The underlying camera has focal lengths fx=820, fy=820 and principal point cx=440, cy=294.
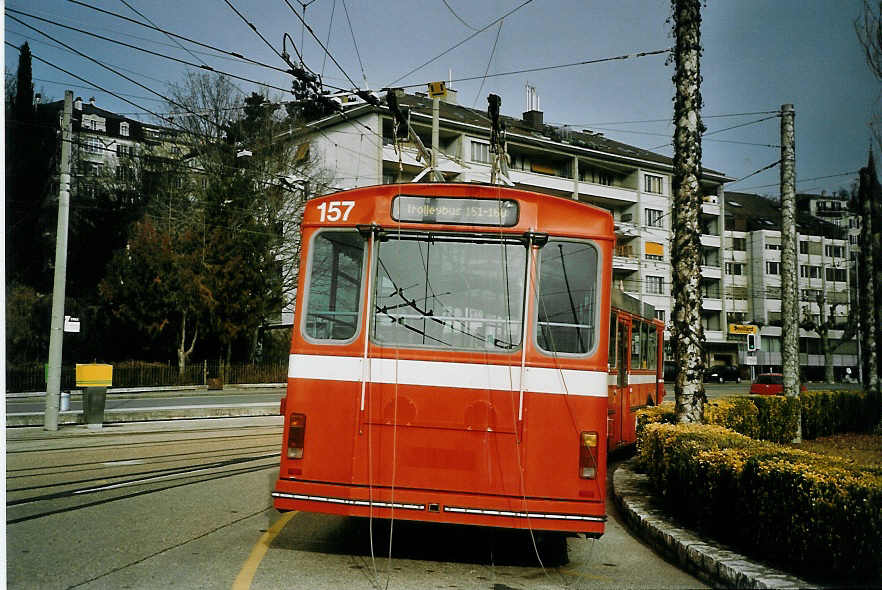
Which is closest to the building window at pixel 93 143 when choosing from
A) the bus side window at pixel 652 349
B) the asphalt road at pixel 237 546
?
the asphalt road at pixel 237 546

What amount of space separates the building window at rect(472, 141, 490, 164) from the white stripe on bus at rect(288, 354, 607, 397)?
141ft

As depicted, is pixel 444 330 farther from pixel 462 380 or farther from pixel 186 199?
pixel 186 199

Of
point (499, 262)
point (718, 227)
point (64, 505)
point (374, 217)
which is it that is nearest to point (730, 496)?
point (499, 262)

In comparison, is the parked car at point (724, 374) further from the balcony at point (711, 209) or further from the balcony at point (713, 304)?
the balcony at point (711, 209)

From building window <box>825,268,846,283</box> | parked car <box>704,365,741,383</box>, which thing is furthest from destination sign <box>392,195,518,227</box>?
parked car <box>704,365,741,383</box>

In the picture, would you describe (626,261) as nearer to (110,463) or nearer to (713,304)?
(713,304)

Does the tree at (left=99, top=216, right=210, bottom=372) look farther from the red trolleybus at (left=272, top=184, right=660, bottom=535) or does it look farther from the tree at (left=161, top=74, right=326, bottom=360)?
the red trolleybus at (left=272, top=184, right=660, bottom=535)

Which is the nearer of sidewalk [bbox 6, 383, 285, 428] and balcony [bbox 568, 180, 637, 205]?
sidewalk [bbox 6, 383, 285, 428]

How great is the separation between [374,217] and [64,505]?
5123mm

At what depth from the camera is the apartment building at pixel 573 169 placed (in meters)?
43.0

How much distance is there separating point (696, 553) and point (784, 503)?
0.84 meters

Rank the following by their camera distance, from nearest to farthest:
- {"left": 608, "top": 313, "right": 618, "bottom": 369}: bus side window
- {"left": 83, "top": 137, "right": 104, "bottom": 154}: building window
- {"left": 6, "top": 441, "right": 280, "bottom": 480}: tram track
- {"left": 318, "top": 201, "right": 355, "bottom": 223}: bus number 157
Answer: {"left": 318, "top": 201, "right": 355, "bottom": 223}: bus number 157 < {"left": 608, "top": 313, "right": 618, "bottom": 369}: bus side window < {"left": 6, "top": 441, "right": 280, "bottom": 480}: tram track < {"left": 83, "top": 137, "right": 104, "bottom": 154}: building window

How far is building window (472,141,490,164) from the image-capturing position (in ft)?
162

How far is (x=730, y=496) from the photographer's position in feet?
23.8
